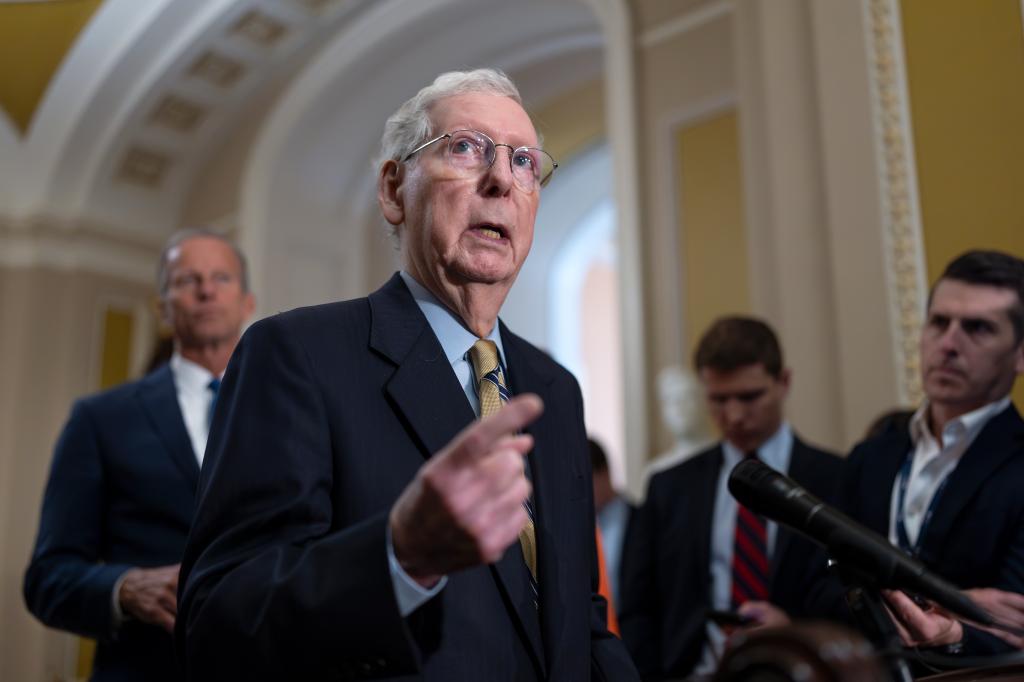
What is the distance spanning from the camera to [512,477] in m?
1.03

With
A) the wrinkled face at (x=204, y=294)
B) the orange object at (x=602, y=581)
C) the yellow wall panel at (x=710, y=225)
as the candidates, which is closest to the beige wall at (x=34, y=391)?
the yellow wall panel at (x=710, y=225)

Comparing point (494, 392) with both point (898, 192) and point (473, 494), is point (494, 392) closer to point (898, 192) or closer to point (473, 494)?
point (473, 494)

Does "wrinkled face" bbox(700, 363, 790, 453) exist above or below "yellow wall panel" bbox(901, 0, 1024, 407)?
below

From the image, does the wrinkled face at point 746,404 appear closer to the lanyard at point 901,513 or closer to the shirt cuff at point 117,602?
the lanyard at point 901,513

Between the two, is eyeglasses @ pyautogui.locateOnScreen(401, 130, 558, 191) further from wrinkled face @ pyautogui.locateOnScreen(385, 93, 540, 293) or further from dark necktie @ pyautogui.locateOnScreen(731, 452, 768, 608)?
dark necktie @ pyautogui.locateOnScreen(731, 452, 768, 608)

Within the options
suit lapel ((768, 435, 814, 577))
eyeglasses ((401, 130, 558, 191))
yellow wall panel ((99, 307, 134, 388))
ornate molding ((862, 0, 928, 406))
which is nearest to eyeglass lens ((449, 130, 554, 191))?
eyeglasses ((401, 130, 558, 191))

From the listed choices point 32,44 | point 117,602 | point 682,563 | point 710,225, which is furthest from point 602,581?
point 32,44

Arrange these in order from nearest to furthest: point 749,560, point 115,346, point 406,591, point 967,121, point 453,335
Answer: point 406,591, point 453,335, point 749,560, point 967,121, point 115,346

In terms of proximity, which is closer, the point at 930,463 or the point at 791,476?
the point at 930,463

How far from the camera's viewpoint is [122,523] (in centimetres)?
233

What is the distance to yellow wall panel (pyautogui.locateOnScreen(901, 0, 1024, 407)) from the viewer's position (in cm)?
317

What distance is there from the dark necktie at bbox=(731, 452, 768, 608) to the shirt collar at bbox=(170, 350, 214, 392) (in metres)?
1.46

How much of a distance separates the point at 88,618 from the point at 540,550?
124 centimetres

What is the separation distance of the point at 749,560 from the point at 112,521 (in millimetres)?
1648
